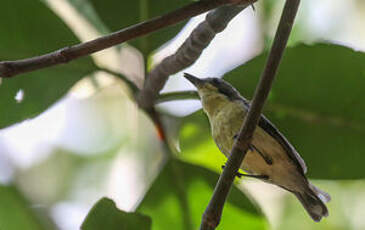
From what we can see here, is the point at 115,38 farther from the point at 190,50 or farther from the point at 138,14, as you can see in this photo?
the point at 138,14

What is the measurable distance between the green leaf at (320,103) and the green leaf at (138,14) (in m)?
0.37

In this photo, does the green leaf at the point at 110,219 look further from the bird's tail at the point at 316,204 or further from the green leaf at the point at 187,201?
the bird's tail at the point at 316,204

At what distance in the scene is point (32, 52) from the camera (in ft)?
8.32

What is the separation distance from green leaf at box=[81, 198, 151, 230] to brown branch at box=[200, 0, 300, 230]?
478 millimetres

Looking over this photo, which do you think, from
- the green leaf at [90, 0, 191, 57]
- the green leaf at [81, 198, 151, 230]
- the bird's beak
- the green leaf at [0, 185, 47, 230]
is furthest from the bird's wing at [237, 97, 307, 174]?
the green leaf at [0, 185, 47, 230]

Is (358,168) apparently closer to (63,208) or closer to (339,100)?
(339,100)

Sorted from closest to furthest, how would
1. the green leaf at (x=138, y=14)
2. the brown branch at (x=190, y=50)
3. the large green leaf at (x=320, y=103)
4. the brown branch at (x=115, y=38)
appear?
the brown branch at (x=115, y=38) → the brown branch at (x=190, y=50) → the large green leaf at (x=320, y=103) → the green leaf at (x=138, y=14)

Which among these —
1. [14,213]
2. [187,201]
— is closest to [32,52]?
[14,213]

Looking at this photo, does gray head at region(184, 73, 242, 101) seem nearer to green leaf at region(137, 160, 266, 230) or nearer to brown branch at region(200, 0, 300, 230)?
green leaf at region(137, 160, 266, 230)

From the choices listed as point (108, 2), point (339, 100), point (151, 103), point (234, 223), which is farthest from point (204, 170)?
point (108, 2)

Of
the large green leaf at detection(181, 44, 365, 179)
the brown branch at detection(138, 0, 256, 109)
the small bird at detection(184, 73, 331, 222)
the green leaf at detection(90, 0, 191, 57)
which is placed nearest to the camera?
the brown branch at detection(138, 0, 256, 109)

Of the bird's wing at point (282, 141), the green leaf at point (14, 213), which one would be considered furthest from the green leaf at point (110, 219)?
the bird's wing at point (282, 141)

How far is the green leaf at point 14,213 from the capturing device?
2.58 m

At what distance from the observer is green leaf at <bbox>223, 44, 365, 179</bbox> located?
8.05ft
